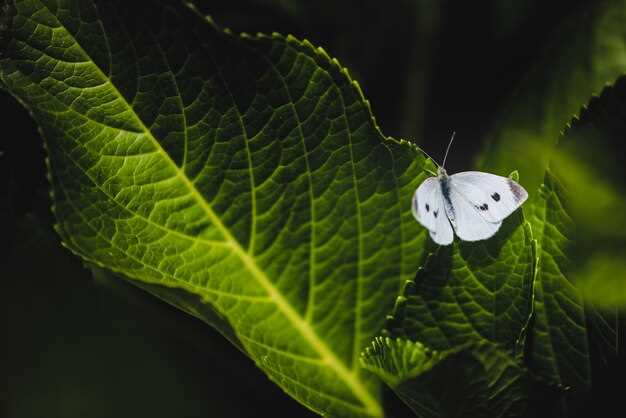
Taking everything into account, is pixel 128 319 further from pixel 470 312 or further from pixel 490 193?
pixel 490 193

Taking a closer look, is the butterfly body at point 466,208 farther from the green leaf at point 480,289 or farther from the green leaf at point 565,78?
the green leaf at point 565,78

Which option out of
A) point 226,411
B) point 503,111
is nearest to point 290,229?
point 226,411

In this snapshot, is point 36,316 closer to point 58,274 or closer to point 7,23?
point 58,274

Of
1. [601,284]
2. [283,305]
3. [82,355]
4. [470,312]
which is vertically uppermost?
[601,284]

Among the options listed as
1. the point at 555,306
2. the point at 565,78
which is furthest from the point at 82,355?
the point at 565,78

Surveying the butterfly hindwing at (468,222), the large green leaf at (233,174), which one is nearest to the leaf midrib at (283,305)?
the large green leaf at (233,174)
